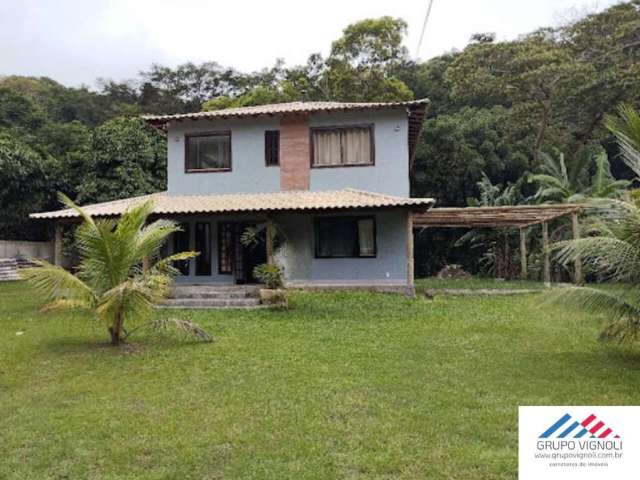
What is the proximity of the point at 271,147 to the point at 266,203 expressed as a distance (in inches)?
111

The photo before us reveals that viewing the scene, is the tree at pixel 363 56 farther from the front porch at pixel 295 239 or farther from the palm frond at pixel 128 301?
the palm frond at pixel 128 301

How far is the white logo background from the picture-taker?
3574mm

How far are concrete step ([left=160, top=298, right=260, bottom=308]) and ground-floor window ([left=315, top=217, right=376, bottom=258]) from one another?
11.6ft

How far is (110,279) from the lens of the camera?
922cm

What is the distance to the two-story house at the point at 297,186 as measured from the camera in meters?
16.7

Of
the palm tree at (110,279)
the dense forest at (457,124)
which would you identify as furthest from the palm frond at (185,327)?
the dense forest at (457,124)

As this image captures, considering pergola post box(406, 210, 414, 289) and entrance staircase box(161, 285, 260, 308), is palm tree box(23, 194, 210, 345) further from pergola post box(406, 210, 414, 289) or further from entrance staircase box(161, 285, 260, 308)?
pergola post box(406, 210, 414, 289)

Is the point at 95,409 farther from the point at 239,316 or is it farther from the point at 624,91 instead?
the point at 624,91

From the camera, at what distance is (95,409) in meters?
6.10

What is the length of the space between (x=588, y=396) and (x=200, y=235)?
13795 mm

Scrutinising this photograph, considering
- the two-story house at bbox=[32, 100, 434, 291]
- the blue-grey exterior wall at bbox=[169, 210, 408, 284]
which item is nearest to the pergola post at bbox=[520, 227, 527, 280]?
the two-story house at bbox=[32, 100, 434, 291]

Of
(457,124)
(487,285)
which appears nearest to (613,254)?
(487,285)

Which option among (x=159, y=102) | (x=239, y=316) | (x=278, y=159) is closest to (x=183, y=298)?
(x=239, y=316)

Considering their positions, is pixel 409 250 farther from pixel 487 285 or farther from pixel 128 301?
pixel 128 301
